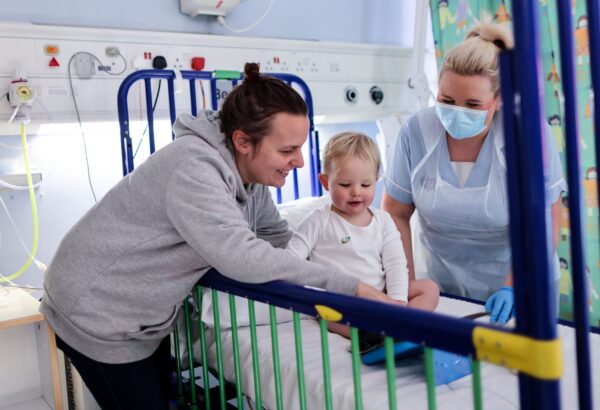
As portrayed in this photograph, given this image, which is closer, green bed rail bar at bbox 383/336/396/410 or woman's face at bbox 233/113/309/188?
green bed rail bar at bbox 383/336/396/410

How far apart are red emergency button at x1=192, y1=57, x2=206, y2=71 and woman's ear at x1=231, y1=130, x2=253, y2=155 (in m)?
1.18

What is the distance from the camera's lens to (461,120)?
192 centimetres

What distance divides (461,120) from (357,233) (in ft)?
1.50

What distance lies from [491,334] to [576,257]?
22 cm

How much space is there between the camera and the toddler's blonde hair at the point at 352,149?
1.90 m

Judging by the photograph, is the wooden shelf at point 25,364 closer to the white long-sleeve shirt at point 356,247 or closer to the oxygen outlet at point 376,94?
the white long-sleeve shirt at point 356,247

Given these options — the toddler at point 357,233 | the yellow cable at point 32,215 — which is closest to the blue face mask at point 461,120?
the toddler at point 357,233

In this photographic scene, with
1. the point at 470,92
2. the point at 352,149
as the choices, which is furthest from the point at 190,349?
the point at 470,92

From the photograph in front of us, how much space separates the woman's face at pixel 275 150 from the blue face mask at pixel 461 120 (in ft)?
1.65

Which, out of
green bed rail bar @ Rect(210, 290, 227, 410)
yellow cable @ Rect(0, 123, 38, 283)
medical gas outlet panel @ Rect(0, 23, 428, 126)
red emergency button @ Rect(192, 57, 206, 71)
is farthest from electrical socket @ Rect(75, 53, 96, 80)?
green bed rail bar @ Rect(210, 290, 227, 410)

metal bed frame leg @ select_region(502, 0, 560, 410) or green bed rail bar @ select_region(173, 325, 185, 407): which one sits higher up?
metal bed frame leg @ select_region(502, 0, 560, 410)

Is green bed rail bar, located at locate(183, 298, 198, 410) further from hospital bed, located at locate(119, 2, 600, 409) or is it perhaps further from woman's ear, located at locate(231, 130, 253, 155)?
woman's ear, located at locate(231, 130, 253, 155)

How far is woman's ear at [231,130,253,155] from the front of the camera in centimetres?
165

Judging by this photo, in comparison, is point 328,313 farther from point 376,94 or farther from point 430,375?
point 376,94
